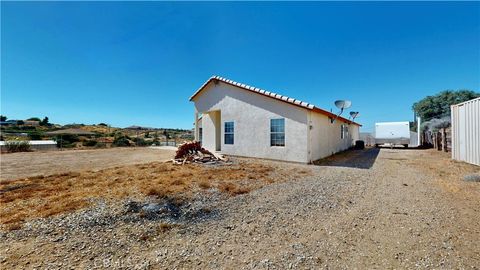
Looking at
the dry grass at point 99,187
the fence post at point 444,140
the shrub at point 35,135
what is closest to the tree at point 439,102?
the fence post at point 444,140

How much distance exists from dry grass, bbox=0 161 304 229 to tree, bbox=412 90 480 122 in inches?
1700

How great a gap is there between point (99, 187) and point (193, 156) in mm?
5091

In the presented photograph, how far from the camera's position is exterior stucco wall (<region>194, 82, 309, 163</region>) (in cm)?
1002

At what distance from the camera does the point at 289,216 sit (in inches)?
152

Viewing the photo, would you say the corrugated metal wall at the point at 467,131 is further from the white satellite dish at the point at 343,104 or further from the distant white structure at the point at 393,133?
the distant white structure at the point at 393,133

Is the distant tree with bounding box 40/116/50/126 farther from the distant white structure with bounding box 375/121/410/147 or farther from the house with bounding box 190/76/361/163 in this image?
the distant white structure with bounding box 375/121/410/147

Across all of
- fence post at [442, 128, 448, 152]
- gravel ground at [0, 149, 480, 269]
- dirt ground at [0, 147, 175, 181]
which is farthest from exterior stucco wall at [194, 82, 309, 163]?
fence post at [442, 128, 448, 152]

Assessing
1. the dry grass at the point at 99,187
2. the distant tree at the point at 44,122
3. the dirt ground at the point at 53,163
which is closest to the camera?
the dry grass at the point at 99,187

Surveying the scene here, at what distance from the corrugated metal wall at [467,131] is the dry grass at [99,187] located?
7872 millimetres

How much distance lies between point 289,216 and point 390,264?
1.63 metres

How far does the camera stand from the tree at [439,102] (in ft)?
117

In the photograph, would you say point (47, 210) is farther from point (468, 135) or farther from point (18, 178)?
point (468, 135)

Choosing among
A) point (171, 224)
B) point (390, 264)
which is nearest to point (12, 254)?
point (171, 224)

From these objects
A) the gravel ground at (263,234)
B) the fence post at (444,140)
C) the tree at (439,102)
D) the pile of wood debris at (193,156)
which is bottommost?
the gravel ground at (263,234)
